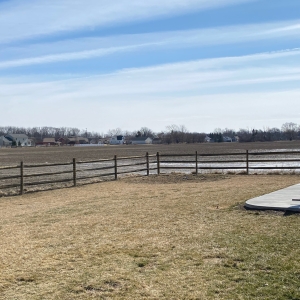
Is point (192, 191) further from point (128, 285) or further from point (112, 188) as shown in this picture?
point (128, 285)

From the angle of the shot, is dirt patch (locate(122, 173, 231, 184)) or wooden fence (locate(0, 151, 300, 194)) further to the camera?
dirt patch (locate(122, 173, 231, 184))

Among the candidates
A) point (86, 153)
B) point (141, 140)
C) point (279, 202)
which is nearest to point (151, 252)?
point (279, 202)

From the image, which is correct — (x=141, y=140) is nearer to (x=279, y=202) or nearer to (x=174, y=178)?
(x=174, y=178)

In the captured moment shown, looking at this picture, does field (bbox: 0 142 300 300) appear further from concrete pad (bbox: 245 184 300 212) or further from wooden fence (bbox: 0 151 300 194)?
wooden fence (bbox: 0 151 300 194)

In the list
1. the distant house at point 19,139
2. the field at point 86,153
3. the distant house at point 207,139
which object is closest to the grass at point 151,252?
the field at point 86,153

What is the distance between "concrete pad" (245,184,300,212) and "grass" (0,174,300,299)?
41cm

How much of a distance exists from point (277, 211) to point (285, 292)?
5333 millimetres

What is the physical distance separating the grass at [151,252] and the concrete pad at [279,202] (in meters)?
0.41

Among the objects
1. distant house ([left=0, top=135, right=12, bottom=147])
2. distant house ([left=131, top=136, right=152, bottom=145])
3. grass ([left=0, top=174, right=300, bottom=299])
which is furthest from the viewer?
distant house ([left=131, top=136, right=152, bottom=145])

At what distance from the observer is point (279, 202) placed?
36.4 ft

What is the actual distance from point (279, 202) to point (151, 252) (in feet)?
16.6

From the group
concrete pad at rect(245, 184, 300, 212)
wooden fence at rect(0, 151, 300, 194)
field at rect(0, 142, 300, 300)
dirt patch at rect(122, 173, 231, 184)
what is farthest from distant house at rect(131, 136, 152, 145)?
field at rect(0, 142, 300, 300)

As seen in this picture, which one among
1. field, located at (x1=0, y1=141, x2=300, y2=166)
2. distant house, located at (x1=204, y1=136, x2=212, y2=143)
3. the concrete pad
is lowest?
field, located at (x1=0, y1=141, x2=300, y2=166)

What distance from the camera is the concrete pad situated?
10.3m
